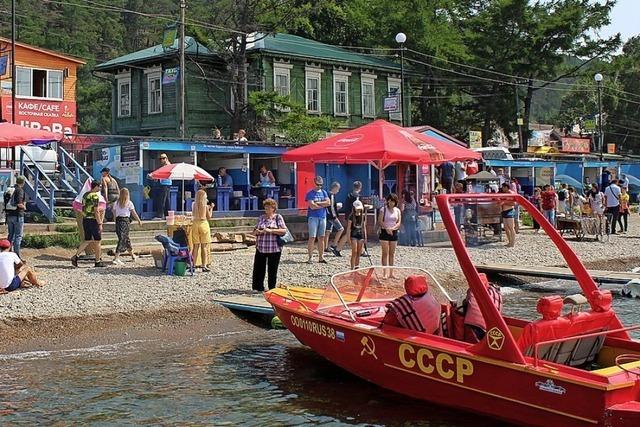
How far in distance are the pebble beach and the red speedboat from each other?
13.9 feet

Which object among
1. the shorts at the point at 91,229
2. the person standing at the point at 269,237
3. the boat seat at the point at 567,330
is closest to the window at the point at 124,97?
the shorts at the point at 91,229

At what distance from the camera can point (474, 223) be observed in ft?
73.7

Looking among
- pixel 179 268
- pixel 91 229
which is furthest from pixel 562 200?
pixel 91 229

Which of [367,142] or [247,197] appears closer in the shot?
[367,142]

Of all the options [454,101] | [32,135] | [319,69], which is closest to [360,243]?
[32,135]

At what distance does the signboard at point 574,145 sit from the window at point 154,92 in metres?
26.5

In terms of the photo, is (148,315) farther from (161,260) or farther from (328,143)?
(328,143)

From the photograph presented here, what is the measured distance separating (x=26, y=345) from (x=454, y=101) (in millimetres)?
38591

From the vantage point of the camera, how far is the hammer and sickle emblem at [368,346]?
8.86 m

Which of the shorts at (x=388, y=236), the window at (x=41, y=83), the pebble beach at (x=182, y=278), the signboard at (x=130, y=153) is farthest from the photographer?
the window at (x=41, y=83)

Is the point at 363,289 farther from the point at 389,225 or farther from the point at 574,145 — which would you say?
the point at 574,145

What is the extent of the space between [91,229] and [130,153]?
839 cm

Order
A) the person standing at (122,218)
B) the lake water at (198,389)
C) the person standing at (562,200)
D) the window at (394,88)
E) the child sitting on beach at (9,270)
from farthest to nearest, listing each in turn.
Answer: the window at (394,88), the person standing at (562,200), the person standing at (122,218), the child sitting on beach at (9,270), the lake water at (198,389)

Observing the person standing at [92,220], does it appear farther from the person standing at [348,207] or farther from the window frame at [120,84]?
the window frame at [120,84]
